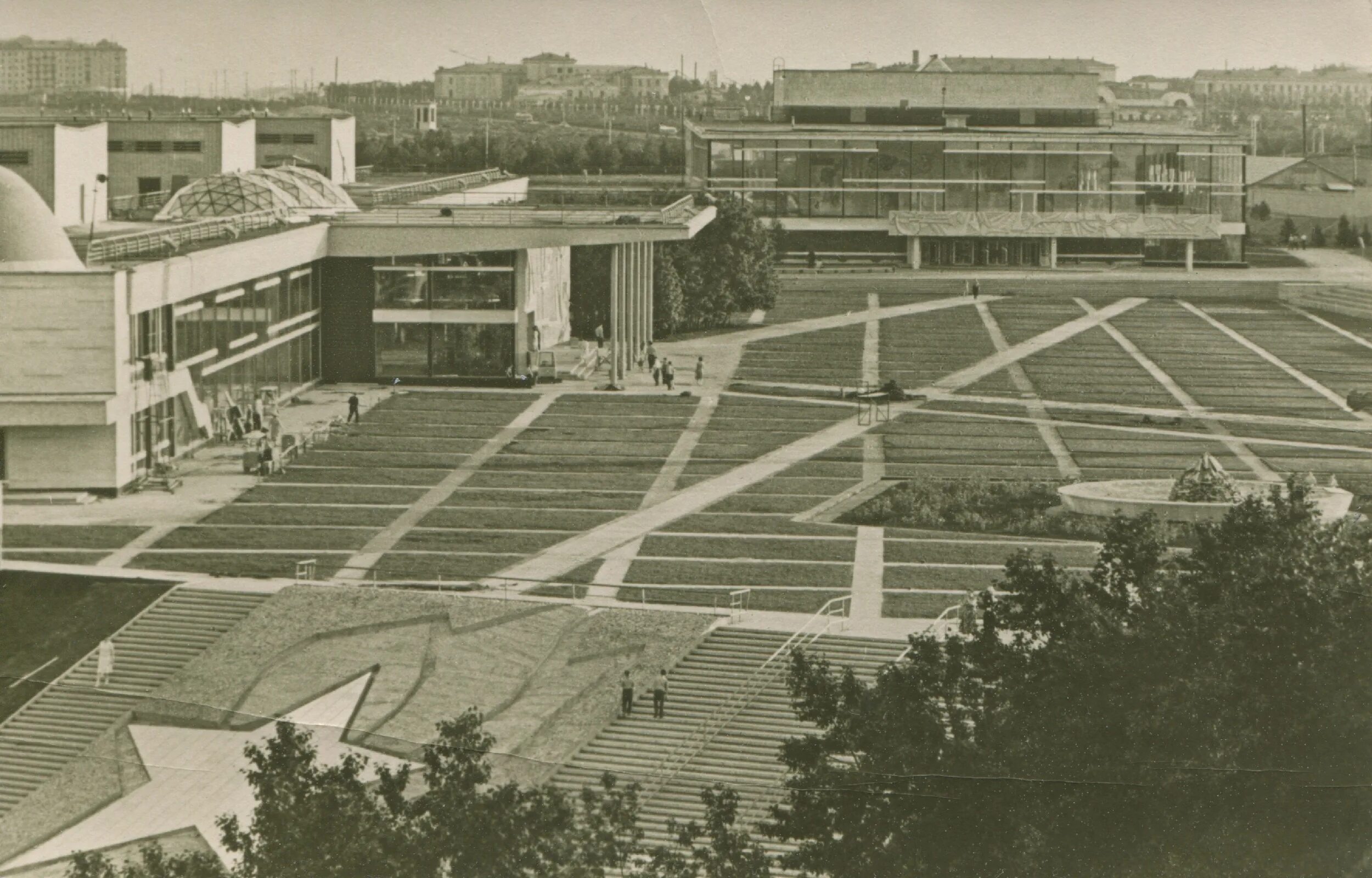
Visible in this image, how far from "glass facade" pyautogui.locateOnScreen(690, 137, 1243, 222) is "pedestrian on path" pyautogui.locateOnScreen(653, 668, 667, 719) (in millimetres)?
24339

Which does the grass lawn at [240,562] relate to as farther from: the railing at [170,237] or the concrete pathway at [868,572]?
the railing at [170,237]

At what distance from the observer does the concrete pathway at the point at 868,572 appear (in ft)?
47.3

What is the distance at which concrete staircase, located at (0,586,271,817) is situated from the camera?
11.5m

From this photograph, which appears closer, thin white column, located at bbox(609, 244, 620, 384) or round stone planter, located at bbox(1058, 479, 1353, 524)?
round stone planter, located at bbox(1058, 479, 1353, 524)

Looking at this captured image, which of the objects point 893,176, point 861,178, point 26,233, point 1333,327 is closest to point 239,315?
point 26,233

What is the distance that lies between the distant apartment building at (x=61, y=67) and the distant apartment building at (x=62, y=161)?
6.30m

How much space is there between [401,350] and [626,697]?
12.3 meters

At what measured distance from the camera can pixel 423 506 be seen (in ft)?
53.9

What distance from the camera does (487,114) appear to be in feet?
46.9

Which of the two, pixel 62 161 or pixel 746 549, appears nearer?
pixel 746 549

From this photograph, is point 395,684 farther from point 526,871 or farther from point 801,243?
point 801,243

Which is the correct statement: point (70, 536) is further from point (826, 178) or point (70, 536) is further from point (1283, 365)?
point (826, 178)

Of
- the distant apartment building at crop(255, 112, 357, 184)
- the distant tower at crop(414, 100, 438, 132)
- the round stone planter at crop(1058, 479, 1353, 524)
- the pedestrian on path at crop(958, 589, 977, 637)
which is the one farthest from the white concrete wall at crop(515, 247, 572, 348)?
the pedestrian on path at crop(958, 589, 977, 637)

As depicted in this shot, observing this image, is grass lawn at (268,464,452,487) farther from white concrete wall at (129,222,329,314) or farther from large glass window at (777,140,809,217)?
large glass window at (777,140,809,217)
